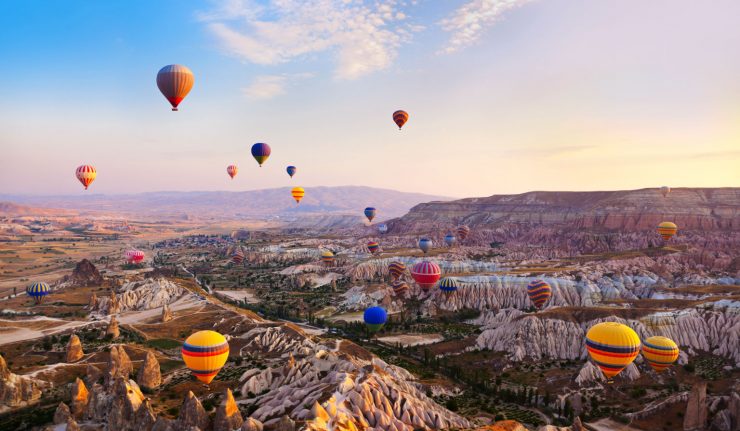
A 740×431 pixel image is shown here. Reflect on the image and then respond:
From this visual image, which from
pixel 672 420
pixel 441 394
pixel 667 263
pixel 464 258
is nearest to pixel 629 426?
pixel 672 420

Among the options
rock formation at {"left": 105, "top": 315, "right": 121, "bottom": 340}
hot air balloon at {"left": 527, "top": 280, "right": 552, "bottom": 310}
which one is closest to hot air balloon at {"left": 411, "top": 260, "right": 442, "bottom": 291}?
hot air balloon at {"left": 527, "top": 280, "right": 552, "bottom": 310}

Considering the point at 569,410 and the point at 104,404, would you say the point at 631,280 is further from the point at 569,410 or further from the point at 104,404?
the point at 104,404

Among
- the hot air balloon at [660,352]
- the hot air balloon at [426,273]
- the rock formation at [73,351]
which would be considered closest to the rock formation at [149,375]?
the rock formation at [73,351]

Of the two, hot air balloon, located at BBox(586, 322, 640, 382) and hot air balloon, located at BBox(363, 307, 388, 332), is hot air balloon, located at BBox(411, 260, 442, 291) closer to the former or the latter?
hot air balloon, located at BBox(363, 307, 388, 332)

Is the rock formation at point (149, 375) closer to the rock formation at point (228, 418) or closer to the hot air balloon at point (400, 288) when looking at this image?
the rock formation at point (228, 418)

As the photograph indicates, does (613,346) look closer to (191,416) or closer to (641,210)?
(191,416)
